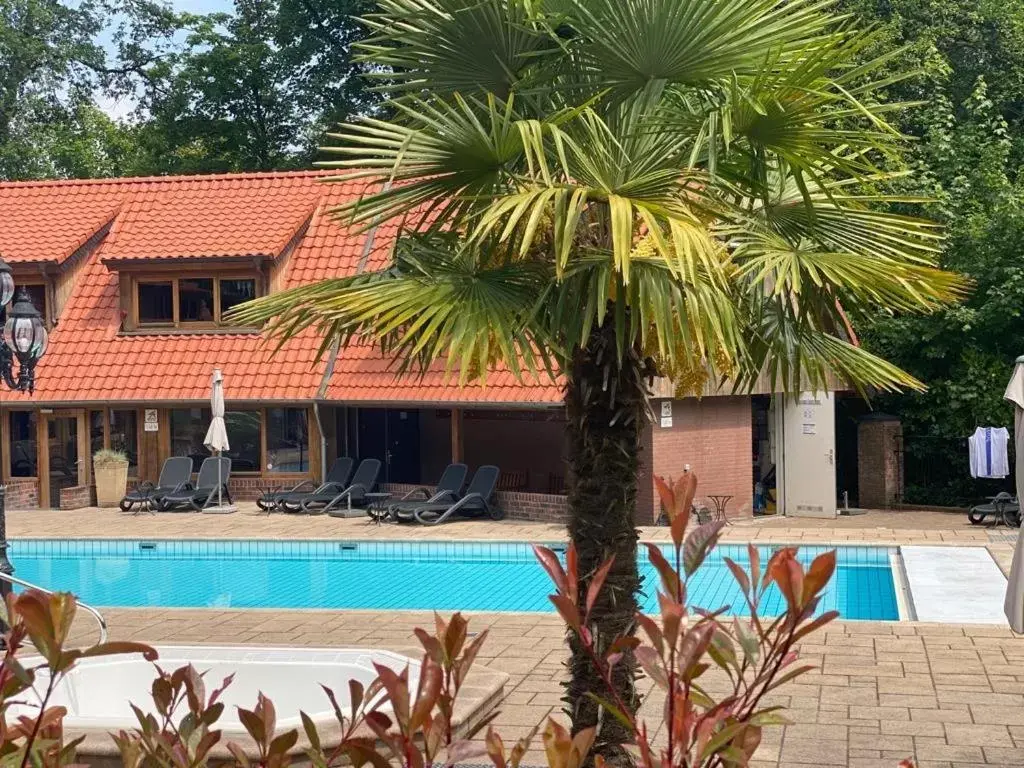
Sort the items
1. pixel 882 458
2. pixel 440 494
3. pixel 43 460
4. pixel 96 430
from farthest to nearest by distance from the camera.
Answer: pixel 96 430 < pixel 882 458 < pixel 43 460 < pixel 440 494

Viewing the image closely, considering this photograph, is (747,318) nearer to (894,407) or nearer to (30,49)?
(894,407)

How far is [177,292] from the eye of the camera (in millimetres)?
24312

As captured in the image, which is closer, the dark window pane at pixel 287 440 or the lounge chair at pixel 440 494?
the lounge chair at pixel 440 494

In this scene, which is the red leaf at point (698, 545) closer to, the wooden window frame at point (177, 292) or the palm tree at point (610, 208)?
the palm tree at point (610, 208)

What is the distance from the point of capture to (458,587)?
16.4m

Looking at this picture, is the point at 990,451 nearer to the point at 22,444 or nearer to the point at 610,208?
the point at 610,208

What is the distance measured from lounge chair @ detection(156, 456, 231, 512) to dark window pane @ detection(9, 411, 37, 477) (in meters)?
4.48

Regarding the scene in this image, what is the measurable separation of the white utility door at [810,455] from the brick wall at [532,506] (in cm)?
376

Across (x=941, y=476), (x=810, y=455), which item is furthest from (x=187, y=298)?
(x=941, y=476)

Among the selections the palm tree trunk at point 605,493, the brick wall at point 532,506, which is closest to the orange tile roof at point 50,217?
the brick wall at point 532,506

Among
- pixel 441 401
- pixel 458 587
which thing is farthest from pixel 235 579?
pixel 441 401

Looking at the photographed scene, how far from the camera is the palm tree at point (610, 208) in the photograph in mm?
6020

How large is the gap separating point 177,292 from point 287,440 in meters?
3.38

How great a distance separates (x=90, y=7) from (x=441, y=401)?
24787mm
